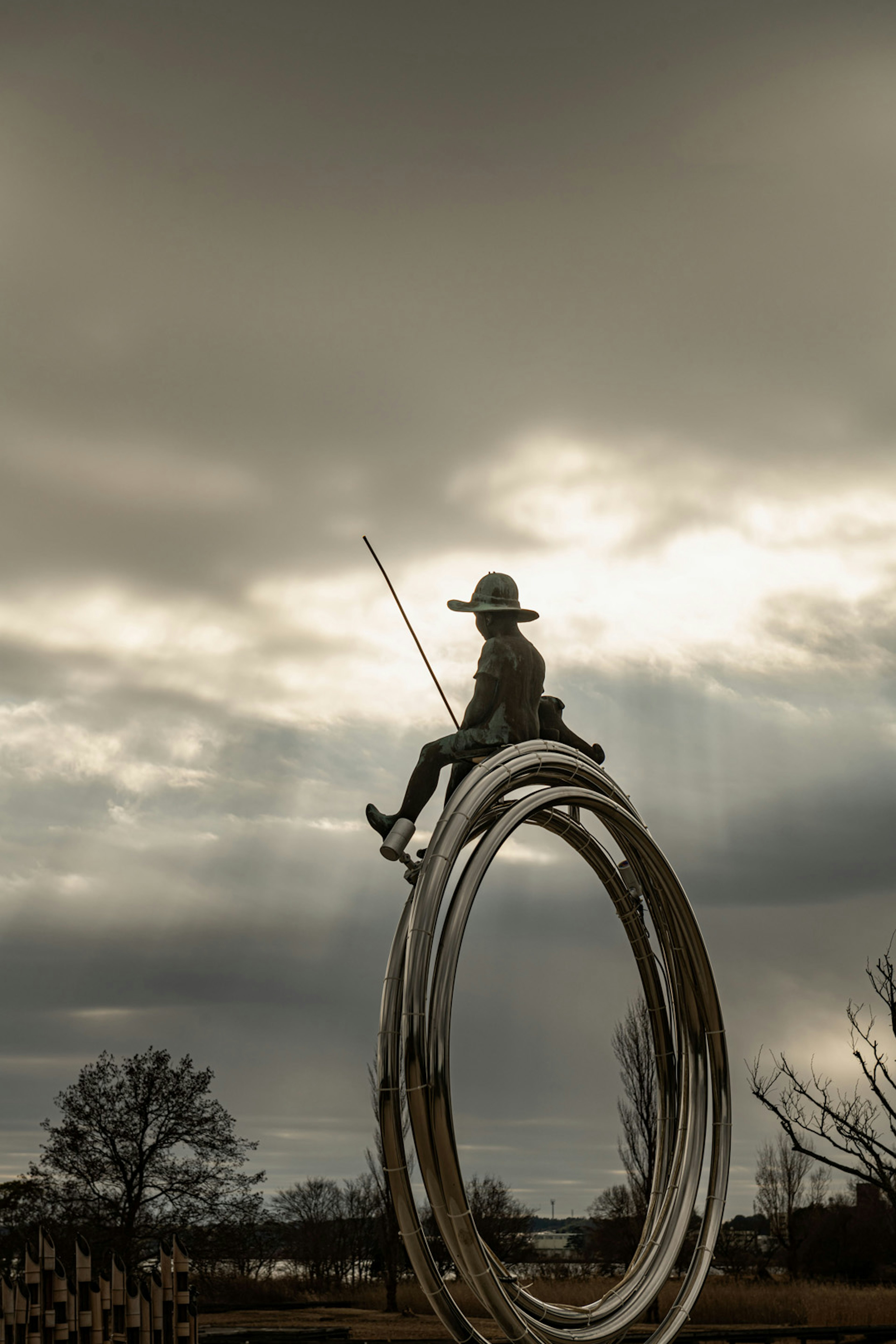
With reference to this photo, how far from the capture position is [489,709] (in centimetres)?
863

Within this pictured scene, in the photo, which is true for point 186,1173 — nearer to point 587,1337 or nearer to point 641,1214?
point 641,1214

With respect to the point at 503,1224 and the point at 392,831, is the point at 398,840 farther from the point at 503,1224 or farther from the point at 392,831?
the point at 503,1224

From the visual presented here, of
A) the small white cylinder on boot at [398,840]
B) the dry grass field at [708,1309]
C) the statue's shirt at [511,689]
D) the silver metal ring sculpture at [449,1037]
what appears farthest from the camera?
the dry grass field at [708,1309]

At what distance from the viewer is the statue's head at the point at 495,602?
896 cm

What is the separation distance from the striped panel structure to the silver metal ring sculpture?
8.37ft

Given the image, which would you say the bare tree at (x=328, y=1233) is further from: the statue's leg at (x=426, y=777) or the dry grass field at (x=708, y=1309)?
the statue's leg at (x=426, y=777)

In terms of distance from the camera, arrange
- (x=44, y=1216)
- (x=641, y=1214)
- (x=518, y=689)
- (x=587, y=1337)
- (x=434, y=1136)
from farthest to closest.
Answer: (x=641, y=1214) → (x=44, y=1216) → (x=518, y=689) → (x=587, y=1337) → (x=434, y=1136)

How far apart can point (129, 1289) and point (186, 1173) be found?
13.4 meters

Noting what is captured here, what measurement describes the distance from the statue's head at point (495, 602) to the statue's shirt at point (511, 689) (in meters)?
0.18

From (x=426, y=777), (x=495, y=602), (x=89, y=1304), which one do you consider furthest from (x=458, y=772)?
(x=89, y=1304)

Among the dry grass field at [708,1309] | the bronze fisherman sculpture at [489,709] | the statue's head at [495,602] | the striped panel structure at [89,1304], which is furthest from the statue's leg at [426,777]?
the dry grass field at [708,1309]

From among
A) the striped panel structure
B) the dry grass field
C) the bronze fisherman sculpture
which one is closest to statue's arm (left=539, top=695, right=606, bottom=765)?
the bronze fisherman sculpture

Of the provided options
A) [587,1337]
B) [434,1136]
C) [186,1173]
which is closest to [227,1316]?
[186,1173]

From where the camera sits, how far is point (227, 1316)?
22328 millimetres
